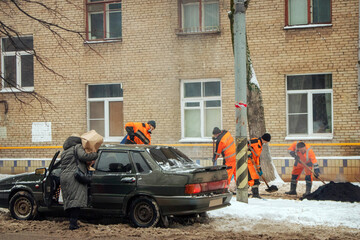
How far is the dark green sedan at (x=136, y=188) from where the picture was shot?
818 centimetres

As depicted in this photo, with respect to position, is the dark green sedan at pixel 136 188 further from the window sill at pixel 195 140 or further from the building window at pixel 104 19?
the building window at pixel 104 19

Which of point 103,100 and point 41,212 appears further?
point 103,100

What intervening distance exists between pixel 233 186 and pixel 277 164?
1606 millimetres

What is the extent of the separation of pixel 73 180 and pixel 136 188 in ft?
3.33

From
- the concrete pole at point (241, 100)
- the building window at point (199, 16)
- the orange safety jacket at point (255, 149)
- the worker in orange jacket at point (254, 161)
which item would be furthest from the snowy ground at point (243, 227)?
the building window at point (199, 16)

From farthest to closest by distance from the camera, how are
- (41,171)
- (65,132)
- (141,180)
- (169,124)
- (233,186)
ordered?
(65,132)
(169,124)
(233,186)
(41,171)
(141,180)

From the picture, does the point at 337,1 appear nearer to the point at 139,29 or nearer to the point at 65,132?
the point at 139,29

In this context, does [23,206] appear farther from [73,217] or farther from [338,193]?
[338,193]

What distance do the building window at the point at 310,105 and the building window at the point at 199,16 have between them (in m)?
2.96

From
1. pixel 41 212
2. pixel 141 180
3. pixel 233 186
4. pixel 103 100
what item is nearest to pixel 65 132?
pixel 103 100

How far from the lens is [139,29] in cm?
1675

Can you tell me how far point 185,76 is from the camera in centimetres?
1633

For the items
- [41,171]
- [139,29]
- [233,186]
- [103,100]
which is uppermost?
[139,29]

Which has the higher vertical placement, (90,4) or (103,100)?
(90,4)
